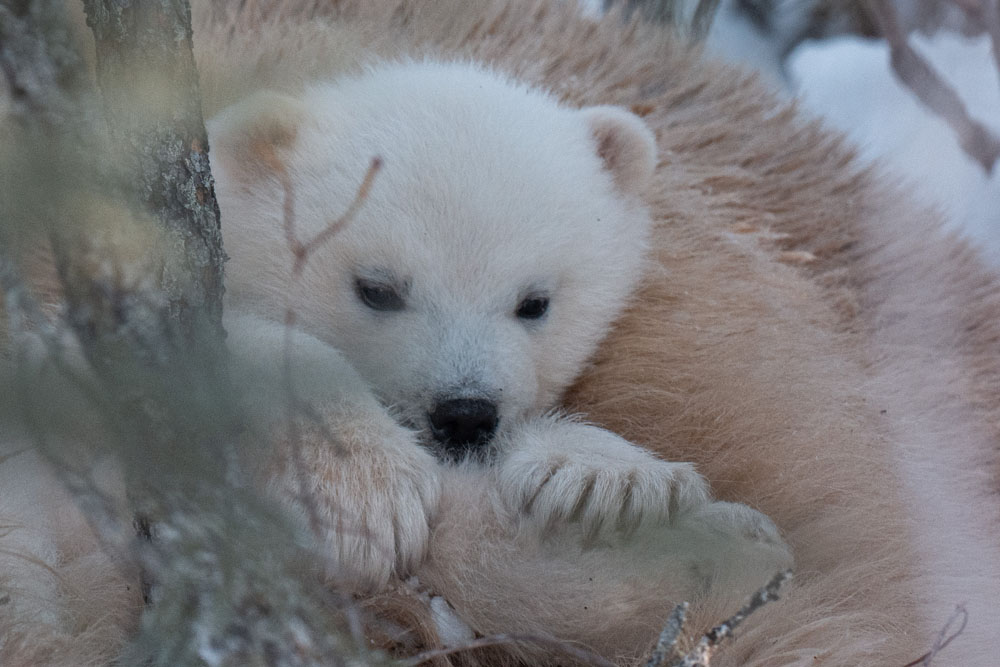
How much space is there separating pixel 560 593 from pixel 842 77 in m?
3.73

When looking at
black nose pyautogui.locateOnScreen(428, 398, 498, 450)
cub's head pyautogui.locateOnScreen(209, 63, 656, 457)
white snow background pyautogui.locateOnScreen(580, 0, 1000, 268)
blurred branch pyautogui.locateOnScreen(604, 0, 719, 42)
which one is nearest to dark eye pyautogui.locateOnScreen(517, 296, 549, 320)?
cub's head pyautogui.locateOnScreen(209, 63, 656, 457)

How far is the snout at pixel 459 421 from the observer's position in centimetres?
208

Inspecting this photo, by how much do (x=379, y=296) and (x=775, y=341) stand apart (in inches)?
36.1

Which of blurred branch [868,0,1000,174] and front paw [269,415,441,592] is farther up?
blurred branch [868,0,1000,174]

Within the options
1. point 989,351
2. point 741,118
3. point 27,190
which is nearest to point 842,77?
point 741,118

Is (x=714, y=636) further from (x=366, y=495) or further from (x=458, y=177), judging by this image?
(x=458, y=177)

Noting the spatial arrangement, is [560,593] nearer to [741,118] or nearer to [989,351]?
[989,351]

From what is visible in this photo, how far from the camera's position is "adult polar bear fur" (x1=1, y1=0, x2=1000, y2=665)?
6.24ft

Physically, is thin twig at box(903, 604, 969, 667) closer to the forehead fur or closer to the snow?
the forehead fur

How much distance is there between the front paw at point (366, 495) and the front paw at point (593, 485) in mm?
162

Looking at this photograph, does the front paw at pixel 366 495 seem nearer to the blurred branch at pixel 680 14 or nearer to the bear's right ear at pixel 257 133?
the bear's right ear at pixel 257 133

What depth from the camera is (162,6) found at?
127 cm

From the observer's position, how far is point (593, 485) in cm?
190

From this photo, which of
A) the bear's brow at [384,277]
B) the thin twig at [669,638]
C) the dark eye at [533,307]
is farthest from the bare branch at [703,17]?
the thin twig at [669,638]
